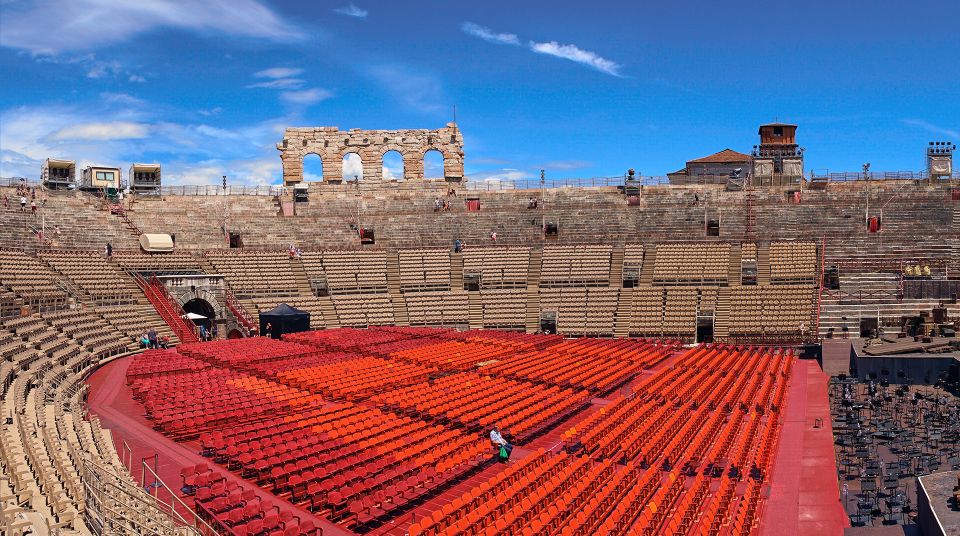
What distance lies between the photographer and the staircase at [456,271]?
159 ft

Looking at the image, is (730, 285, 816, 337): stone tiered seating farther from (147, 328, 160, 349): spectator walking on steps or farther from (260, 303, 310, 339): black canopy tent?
(147, 328, 160, 349): spectator walking on steps

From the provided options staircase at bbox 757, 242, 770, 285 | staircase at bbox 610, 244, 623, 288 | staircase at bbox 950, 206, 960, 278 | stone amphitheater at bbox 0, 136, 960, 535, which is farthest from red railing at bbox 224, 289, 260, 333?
staircase at bbox 950, 206, 960, 278

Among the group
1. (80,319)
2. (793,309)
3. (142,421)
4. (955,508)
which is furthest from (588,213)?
(955,508)

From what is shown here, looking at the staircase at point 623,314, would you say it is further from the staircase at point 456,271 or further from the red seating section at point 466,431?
the staircase at point 456,271

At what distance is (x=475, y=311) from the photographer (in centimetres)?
4581

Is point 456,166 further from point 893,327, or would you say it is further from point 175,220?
point 893,327

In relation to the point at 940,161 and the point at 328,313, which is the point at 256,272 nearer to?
the point at 328,313

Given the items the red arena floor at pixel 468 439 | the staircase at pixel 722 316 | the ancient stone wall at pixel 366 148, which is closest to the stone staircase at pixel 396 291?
the red arena floor at pixel 468 439

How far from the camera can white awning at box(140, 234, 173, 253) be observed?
47.0m

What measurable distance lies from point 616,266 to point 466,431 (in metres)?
29.5

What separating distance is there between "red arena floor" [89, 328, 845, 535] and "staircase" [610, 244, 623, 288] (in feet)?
45.0

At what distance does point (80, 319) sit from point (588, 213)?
34921 mm

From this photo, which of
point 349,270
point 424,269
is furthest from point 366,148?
point 424,269

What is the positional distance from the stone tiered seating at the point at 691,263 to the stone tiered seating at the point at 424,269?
1442 cm
